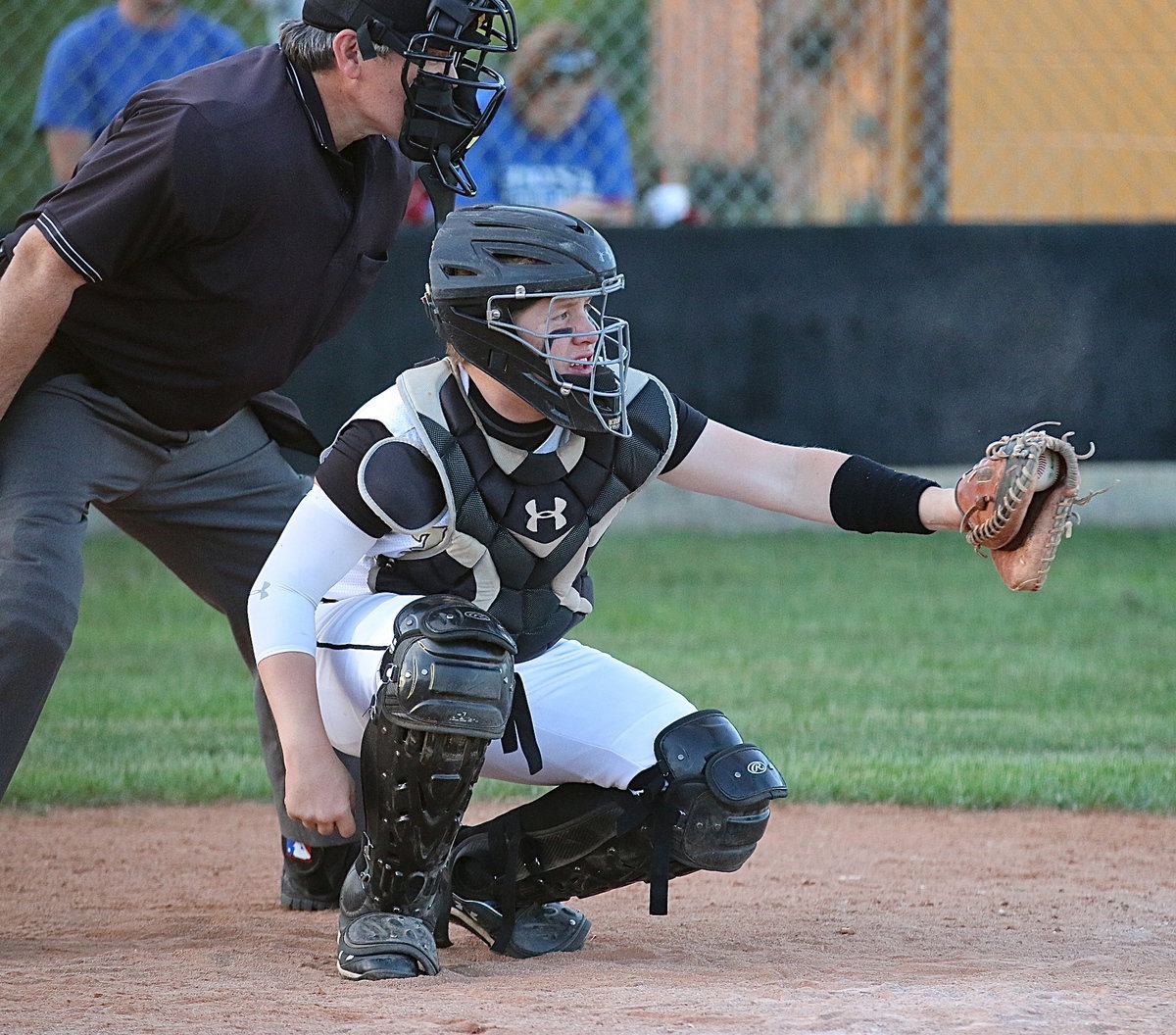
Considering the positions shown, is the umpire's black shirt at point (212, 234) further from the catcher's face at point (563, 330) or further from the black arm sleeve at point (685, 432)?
the black arm sleeve at point (685, 432)

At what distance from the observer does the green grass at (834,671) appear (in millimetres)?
4926

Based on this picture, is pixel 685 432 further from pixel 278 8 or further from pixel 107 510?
pixel 278 8

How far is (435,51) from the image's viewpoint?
11.4ft

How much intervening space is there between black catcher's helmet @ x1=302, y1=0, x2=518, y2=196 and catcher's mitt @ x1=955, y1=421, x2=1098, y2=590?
1.29 m

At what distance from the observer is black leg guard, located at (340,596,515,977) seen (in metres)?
2.91

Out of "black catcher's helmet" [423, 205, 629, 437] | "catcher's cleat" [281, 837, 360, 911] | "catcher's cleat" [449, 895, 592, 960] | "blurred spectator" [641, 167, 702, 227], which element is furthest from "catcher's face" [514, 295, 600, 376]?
"blurred spectator" [641, 167, 702, 227]

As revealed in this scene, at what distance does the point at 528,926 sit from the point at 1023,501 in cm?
128

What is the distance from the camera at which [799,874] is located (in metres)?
4.07

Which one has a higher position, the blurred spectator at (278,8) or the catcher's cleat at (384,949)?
the blurred spectator at (278,8)

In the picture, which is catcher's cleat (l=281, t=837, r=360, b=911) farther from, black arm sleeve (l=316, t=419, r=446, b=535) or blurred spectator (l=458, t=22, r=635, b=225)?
blurred spectator (l=458, t=22, r=635, b=225)

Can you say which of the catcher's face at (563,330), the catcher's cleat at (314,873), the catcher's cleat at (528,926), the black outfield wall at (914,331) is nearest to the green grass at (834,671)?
the black outfield wall at (914,331)

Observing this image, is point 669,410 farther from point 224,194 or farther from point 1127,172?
point 1127,172

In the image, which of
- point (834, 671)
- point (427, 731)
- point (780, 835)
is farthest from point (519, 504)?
point (834, 671)

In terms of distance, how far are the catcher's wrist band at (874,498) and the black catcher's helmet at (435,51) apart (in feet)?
3.50
